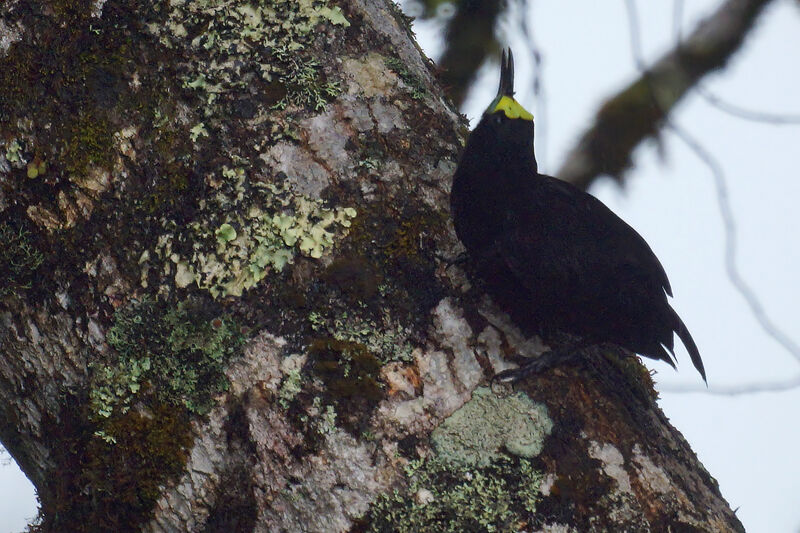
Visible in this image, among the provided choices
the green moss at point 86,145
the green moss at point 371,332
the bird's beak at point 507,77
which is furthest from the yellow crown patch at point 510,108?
the green moss at point 86,145

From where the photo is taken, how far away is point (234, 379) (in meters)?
1.83

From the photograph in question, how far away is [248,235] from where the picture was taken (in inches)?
77.4

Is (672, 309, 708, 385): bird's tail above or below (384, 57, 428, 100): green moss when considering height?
below

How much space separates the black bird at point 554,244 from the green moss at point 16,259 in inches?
43.9

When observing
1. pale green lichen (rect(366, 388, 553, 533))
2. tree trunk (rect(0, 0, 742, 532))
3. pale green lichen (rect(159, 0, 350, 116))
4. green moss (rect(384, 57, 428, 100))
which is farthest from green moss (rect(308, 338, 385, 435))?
green moss (rect(384, 57, 428, 100))

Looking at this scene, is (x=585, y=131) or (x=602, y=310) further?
(x=585, y=131)

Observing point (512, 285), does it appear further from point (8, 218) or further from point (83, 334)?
point (8, 218)

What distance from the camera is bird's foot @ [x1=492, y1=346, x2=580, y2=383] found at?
1.93 metres

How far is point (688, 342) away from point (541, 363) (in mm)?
1010

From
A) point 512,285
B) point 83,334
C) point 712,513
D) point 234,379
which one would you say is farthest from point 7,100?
point 712,513

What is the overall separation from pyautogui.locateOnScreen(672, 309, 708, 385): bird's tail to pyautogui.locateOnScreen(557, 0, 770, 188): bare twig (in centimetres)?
142

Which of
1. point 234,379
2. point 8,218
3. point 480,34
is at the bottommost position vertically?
point 234,379

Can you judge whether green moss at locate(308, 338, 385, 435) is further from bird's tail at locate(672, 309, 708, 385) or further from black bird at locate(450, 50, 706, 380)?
bird's tail at locate(672, 309, 708, 385)

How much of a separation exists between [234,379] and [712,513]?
114cm
